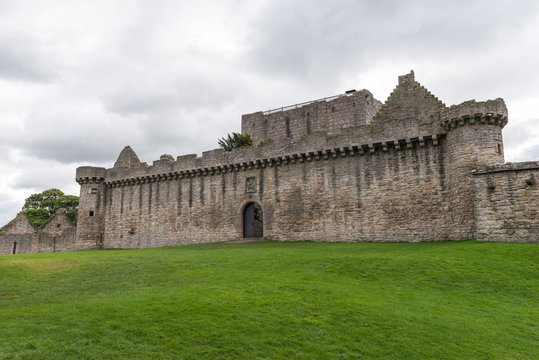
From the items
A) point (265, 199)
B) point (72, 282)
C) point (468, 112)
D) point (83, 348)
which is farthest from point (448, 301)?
point (265, 199)

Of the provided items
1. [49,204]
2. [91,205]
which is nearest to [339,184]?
[91,205]

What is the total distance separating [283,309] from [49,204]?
6263 centimetres

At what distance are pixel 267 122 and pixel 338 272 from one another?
2517 cm

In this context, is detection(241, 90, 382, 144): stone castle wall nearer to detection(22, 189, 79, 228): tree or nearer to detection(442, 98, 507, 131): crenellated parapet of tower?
detection(442, 98, 507, 131): crenellated parapet of tower

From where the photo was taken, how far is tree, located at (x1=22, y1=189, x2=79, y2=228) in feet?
199

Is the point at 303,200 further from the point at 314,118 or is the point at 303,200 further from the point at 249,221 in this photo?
the point at 314,118

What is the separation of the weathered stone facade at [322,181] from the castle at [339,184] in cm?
6

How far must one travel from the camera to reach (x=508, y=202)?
58.3 ft

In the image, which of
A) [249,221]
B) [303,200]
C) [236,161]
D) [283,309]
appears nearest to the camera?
[283,309]

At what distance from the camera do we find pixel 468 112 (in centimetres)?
2000

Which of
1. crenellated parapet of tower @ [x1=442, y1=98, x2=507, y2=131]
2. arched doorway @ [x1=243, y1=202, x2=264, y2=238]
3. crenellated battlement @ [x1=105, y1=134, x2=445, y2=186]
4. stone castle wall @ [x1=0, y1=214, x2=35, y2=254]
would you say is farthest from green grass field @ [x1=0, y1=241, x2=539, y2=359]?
stone castle wall @ [x1=0, y1=214, x2=35, y2=254]

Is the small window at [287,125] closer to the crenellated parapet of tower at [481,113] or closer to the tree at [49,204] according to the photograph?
the crenellated parapet of tower at [481,113]

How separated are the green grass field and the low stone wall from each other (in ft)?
7.14

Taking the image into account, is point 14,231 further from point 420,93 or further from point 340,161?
point 420,93
